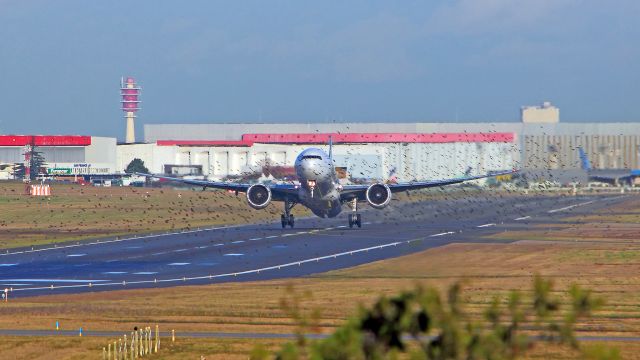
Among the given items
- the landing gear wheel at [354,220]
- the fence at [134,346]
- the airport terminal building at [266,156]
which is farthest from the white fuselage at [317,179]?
the airport terminal building at [266,156]

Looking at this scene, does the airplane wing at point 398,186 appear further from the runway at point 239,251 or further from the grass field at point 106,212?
the grass field at point 106,212

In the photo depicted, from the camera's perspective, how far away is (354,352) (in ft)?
44.8

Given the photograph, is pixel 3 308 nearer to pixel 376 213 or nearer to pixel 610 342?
pixel 610 342

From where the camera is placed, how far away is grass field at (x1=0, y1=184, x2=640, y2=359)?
39.8 meters

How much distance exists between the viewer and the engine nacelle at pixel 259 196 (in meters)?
93.1

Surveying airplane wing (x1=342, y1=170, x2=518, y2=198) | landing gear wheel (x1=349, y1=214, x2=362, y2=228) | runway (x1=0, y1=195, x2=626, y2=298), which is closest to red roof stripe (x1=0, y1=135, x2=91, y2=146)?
runway (x1=0, y1=195, x2=626, y2=298)

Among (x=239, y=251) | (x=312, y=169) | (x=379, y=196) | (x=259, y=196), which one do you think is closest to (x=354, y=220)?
(x=379, y=196)

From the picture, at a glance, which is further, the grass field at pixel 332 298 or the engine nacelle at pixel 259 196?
the engine nacelle at pixel 259 196

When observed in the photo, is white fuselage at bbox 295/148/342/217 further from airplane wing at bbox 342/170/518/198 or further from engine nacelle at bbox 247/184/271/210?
engine nacelle at bbox 247/184/271/210

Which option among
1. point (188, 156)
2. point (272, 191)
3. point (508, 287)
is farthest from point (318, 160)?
point (188, 156)

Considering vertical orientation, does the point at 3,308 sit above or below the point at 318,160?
below

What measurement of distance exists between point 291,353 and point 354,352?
0.77 meters

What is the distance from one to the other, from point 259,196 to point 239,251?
46.1ft

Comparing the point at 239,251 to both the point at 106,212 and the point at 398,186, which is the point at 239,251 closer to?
the point at 398,186
